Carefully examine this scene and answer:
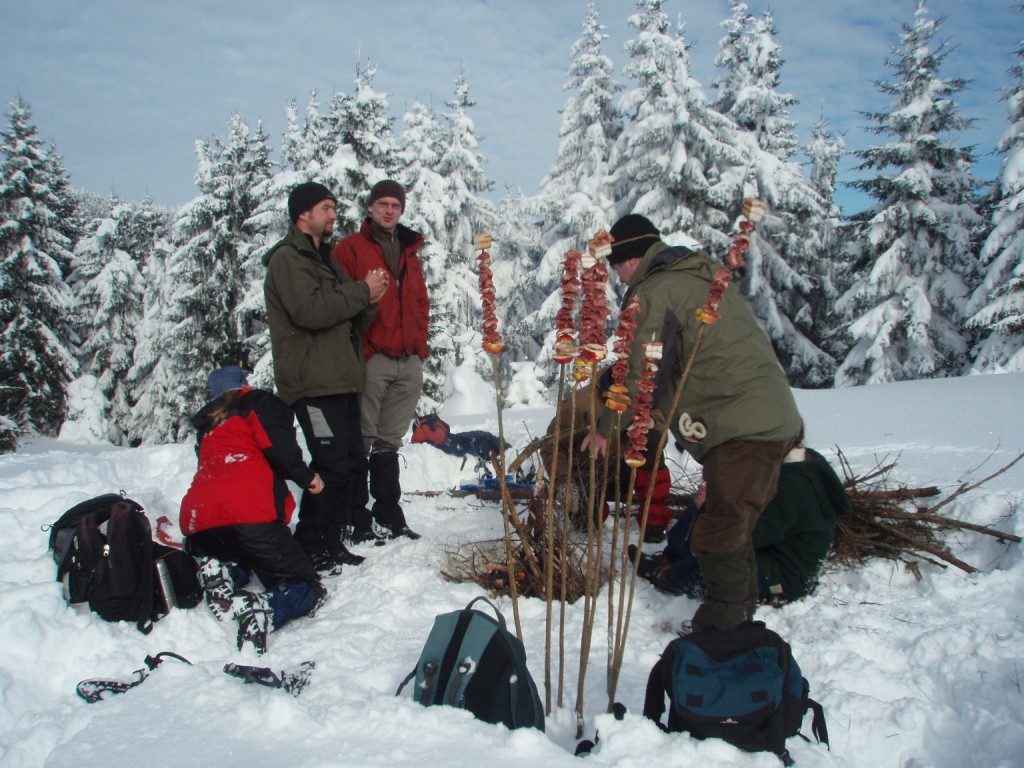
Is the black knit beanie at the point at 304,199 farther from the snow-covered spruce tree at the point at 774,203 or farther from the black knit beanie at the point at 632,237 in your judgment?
the snow-covered spruce tree at the point at 774,203

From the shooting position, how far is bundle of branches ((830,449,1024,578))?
3.68 metres

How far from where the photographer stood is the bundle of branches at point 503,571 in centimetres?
350

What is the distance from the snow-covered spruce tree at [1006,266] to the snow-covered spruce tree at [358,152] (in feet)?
53.4

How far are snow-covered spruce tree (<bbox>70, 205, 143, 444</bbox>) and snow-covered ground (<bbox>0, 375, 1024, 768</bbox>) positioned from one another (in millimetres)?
27214

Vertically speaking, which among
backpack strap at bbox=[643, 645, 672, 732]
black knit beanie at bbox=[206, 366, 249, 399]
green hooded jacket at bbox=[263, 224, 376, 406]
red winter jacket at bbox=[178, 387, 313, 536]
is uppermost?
green hooded jacket at bbox=[263, 224, 376, 406]

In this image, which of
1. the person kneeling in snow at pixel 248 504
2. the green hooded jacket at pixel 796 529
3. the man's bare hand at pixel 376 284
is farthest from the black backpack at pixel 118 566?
the green hooded jacket at pixel 796 529

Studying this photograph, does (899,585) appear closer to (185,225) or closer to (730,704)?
(730,704)

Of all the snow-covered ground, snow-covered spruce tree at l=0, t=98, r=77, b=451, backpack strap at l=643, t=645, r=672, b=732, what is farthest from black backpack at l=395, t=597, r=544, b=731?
snow-covered spruce tree at l=0, t=98, r=77, b=451

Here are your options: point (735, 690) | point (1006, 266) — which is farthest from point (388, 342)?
point (1006, 266)

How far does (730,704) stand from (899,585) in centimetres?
219

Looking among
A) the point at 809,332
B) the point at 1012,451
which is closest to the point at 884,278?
the point at 809,332

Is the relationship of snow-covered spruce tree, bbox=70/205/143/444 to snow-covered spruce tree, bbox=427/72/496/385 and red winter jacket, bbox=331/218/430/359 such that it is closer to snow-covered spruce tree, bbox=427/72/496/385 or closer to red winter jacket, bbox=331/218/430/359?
snow-covered spruce tree, bbox=427/72/496/385

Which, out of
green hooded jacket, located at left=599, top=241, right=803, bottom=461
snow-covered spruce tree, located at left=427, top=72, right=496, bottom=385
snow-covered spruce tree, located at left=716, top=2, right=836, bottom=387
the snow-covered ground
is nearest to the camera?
the snow-covered ground

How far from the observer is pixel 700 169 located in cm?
→ 1895
